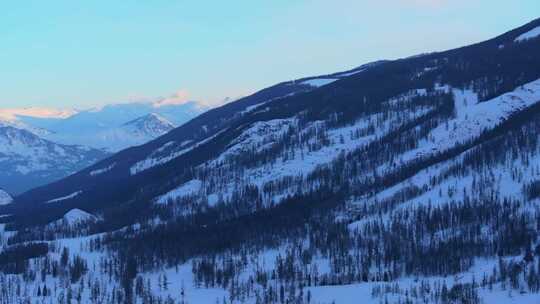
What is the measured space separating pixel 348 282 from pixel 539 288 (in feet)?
162

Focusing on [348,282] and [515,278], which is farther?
[348,282]

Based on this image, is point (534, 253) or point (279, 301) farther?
point (534, 253)

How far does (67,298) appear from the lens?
645 feet

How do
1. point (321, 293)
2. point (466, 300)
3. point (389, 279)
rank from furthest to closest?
point (389, 279) → point (321, 293) → point (466, 300)

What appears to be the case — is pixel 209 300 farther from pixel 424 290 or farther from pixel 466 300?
pixel 466 300

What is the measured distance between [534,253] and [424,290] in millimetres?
34809

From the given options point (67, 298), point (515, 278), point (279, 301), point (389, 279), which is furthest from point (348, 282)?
point (67, 298)

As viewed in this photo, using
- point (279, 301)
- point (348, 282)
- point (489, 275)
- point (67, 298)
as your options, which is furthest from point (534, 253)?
point (67, 298)

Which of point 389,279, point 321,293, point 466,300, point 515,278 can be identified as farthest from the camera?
point 389,279

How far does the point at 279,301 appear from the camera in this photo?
17875cm

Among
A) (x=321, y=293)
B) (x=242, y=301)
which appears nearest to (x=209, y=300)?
(x=242, y=301)

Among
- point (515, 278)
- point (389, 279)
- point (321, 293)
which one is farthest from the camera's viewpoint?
point (389, 279)

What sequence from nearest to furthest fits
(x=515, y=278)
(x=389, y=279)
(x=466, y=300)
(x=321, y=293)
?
(x=466, y=300) → (x=515, y=278) → (x=321, y=293) → (x=389, y=279)

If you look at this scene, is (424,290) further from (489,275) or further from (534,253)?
(534,253)
